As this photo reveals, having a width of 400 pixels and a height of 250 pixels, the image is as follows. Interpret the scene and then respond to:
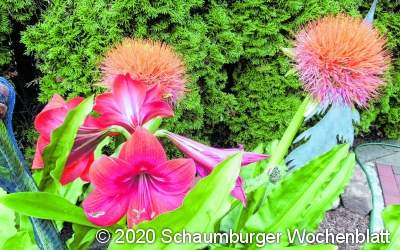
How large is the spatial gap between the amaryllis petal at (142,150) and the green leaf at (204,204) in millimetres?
85

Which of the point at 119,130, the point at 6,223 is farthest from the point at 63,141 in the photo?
the point at 6,223

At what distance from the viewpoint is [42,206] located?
Answer: 2.42ft

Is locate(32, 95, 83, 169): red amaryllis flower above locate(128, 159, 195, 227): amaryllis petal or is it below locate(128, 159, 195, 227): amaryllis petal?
above

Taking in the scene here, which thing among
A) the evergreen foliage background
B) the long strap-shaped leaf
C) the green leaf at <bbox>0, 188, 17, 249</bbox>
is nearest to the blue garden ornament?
the long strap-shaped leaf

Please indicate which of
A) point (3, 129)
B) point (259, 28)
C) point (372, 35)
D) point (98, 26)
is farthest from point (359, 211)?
point (3, 129)

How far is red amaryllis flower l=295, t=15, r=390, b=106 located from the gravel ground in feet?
5.65

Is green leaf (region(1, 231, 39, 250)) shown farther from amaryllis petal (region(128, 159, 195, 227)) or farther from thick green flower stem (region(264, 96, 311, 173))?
thick green flower stem (region(264, 96, 311, 173))

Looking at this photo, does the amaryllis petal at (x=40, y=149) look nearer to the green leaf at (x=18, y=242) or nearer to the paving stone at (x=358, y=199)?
the green leaf at (x=18, y=242)

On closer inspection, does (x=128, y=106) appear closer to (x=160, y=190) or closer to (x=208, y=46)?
(x=160, y=190)

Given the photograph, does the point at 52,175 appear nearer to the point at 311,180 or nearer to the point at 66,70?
the point at 311,180

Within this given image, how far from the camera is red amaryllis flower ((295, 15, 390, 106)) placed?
3.05 feet

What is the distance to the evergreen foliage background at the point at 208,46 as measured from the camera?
2.11m

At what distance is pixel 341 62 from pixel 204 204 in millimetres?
399

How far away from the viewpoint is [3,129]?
2.15ft
